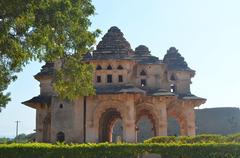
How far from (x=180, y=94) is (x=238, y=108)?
3991cm

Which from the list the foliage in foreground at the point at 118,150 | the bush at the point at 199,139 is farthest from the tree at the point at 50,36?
the bush at the point at 199,139

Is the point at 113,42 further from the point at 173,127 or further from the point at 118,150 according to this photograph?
the point at 173,127

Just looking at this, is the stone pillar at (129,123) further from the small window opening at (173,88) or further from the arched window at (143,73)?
the small window opening at (173,88)

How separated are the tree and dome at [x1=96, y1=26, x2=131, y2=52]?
14.4 meters

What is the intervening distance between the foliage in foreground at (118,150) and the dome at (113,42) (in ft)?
43.7

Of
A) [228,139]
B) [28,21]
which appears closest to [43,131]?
[228,139]

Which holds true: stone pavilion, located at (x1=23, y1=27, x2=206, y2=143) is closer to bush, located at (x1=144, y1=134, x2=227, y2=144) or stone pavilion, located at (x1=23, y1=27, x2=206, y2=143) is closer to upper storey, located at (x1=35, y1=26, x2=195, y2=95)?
upper storey, located at (x1=35, y1=26, x2=195, y2=95)

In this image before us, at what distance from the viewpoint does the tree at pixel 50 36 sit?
1666cm

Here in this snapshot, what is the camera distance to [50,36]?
59.7ft

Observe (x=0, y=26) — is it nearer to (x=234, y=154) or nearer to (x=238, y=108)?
(x=234, y=154)

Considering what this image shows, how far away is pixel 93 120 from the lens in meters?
33.7

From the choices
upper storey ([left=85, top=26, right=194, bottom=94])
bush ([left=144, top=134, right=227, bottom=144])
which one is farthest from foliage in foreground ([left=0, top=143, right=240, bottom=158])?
upper storey ([left=85, top=26, right=194, bottom=94])

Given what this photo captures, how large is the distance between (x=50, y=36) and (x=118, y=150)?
8.59m

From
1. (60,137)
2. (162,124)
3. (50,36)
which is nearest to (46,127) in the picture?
(60,137)
